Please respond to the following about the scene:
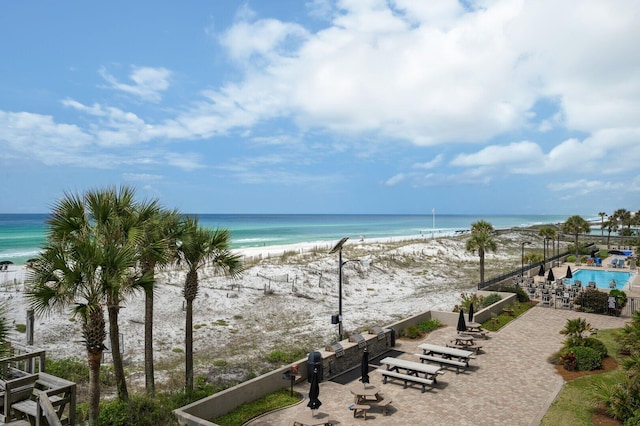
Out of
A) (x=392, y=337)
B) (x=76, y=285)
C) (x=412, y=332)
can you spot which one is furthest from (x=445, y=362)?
(x=76, y=285)

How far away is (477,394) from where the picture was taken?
45.5ft

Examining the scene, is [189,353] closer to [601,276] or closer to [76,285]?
[76,285]

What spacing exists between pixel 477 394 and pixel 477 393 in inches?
3.6

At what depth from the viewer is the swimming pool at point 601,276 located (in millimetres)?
39188

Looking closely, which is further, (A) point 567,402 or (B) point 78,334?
(B) point 78,334

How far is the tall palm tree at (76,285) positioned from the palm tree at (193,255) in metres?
3.33

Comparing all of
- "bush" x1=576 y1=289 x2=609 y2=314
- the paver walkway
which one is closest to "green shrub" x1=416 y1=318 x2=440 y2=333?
the paver walkway

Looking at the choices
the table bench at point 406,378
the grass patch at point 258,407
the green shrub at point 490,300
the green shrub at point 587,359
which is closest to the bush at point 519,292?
the green shrub at point 490,300

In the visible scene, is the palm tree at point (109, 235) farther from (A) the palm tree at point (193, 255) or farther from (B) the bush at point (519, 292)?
(B) the bush at point (519, 292)

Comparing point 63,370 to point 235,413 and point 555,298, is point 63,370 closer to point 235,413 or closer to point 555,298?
point 235,413

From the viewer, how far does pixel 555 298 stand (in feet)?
90.5

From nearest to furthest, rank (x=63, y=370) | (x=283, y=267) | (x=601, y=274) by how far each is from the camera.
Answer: (x=63, y=370), (x=283, y=267), (x=601, y=274)

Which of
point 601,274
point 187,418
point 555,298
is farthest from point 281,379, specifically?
point 601,274

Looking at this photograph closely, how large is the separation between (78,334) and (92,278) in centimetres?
1338
